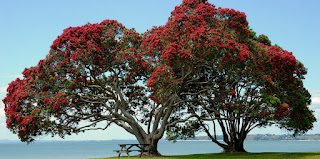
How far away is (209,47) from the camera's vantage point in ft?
68.6

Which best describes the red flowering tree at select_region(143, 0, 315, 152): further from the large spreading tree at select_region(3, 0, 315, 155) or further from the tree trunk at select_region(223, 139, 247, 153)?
the tree trunk at select_region(223, 139, 247, 153)

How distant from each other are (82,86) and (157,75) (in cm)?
616

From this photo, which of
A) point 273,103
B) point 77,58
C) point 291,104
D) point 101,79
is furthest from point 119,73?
point 291,104

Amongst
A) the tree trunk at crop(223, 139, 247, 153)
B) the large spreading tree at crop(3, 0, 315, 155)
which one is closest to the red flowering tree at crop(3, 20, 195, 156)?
the large spreading tree at crop(3, 0, 315, 155)

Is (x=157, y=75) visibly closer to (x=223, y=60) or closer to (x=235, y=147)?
(x=223, y=60)

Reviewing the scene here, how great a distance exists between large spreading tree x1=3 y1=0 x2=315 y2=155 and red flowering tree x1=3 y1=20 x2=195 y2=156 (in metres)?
0.07

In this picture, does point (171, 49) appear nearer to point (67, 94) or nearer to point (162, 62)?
point (162, 62)

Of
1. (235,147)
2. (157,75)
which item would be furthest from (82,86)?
(235,147)

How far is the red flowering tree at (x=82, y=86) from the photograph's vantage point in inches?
925

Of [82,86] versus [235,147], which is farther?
[235,147]

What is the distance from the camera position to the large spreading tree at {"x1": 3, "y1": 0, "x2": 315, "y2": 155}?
70.7 ft

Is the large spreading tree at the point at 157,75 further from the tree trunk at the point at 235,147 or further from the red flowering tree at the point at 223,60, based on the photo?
the tree trunk at the point at 235,147

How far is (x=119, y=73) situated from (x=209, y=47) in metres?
8.11

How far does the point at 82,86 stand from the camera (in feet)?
79.5
